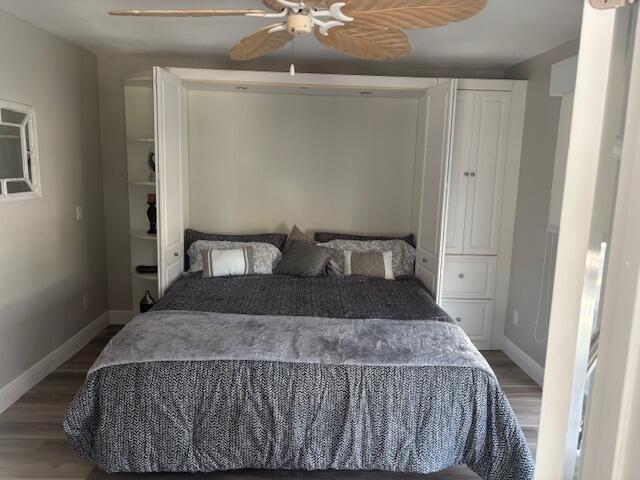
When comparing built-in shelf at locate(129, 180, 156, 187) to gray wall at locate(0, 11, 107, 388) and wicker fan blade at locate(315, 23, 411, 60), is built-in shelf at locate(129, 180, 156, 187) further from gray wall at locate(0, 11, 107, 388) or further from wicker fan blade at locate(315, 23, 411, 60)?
wicker fan blade at locate(315, 23, 411, 60)

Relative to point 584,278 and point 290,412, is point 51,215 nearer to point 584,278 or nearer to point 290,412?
point 290,412

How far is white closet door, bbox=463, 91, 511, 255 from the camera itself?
11.4 ft

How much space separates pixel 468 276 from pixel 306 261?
1.34m

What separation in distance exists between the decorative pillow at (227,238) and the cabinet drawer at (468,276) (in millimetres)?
1398

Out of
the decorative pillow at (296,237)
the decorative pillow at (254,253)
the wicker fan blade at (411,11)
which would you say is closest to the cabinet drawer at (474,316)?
the decorative pillow at (296,237)

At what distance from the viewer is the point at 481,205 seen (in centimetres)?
358

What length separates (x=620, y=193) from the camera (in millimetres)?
516

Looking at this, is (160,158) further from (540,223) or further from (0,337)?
(540,223)

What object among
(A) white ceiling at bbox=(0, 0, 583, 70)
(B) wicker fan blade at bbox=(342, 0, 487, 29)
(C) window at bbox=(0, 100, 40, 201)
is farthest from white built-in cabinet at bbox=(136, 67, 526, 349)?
(B) wicker fan blade at bbox=(342, 0, 487, 29)

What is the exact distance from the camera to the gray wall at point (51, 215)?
8.68 ft

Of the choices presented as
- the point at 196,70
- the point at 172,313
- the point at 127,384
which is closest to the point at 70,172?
the point at 196,70

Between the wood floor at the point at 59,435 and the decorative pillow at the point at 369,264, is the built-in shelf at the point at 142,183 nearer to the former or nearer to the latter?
the wood floor at the point at 59,435

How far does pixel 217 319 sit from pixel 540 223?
7.63 ft

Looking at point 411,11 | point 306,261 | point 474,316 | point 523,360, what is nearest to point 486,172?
point 474,316
